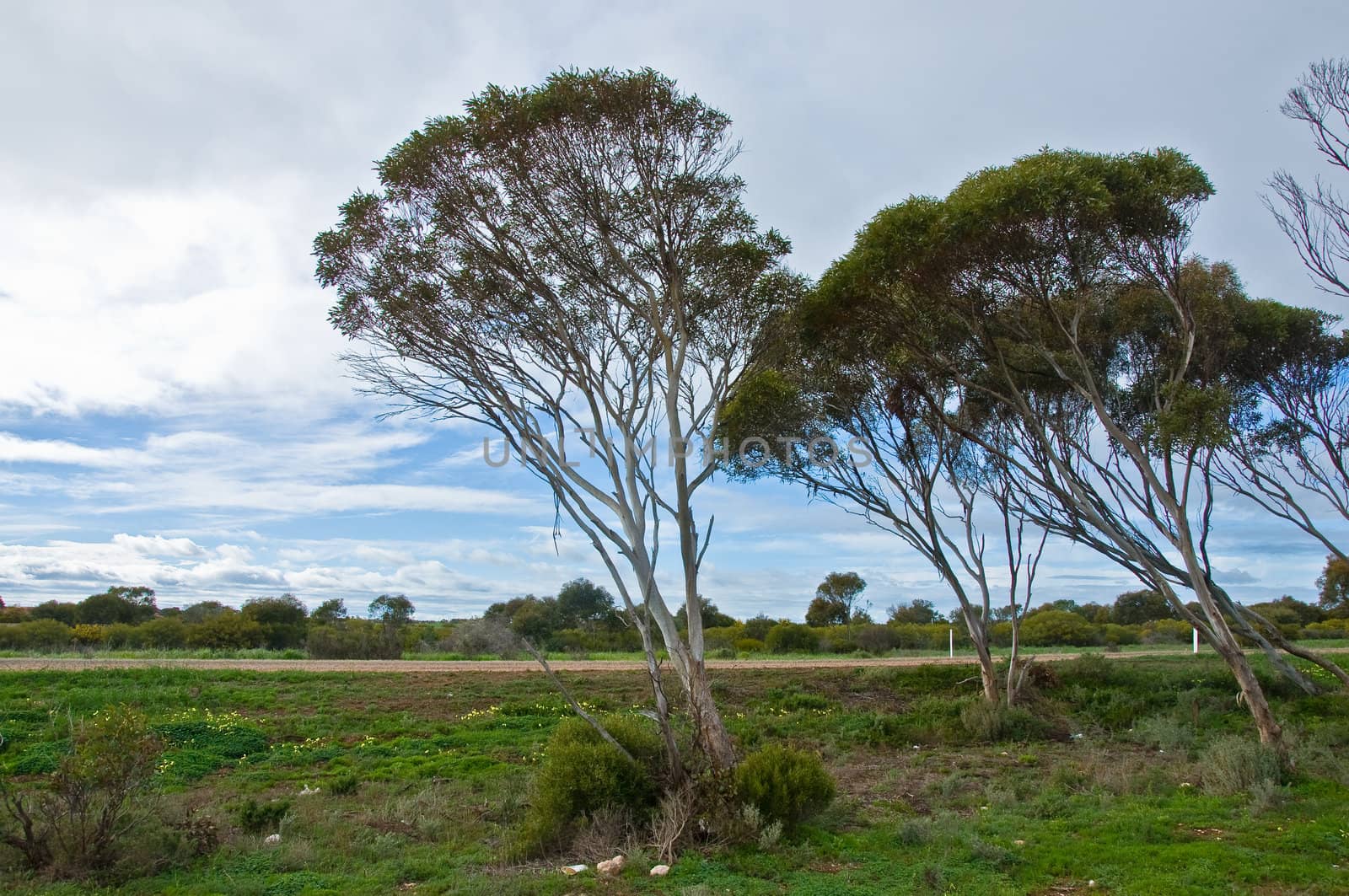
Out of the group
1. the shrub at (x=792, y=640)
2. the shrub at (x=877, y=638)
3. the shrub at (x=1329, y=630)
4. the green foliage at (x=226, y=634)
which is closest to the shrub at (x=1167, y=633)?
the shrub at (x=1329, y=630)

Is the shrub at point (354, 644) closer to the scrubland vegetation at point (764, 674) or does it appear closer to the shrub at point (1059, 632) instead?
the scrubland vegetation at point (764, 674)

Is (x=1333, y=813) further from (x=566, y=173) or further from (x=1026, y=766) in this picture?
(x=566, y=173)

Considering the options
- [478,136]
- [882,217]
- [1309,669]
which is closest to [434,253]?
[478,136]

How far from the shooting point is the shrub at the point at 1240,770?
1003 cm

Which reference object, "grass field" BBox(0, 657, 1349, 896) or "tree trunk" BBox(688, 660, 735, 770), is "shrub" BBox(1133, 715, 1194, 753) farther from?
"tree trunk" BBox(688, 660, 735, 770)

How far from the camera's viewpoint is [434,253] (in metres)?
12.8

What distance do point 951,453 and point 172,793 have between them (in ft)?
46.2

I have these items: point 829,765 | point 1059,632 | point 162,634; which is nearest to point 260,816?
point 829,765

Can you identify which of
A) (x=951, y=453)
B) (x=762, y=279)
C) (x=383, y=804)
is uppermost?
(x=762, y=279)

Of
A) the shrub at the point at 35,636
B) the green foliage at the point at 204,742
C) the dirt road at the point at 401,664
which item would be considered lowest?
the green foliage at the point at 204,742

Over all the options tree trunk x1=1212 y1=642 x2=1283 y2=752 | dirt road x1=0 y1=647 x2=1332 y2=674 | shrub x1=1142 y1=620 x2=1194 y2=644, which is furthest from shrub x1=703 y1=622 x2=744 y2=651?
tree trunk x1=1212 y1=642 x2=1283 y2=752

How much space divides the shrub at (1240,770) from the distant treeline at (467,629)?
68.0ft

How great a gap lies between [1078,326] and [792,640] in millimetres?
23265

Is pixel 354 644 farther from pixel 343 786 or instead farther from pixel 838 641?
pixel 343 786
